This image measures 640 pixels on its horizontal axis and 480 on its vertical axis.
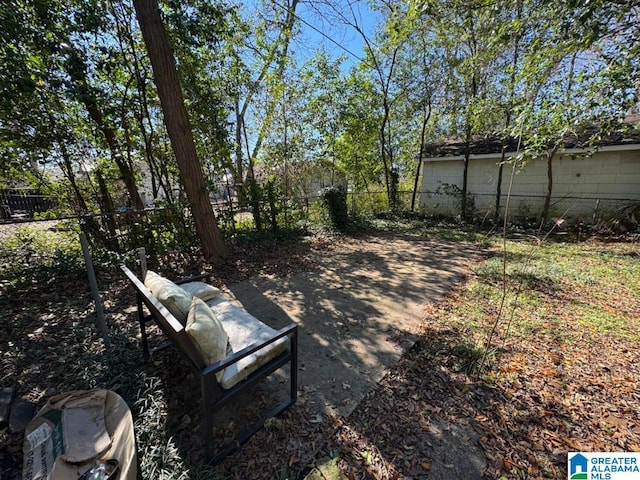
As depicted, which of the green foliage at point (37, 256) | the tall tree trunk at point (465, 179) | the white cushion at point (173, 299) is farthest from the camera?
the tall tree trunk at point (465, 179)

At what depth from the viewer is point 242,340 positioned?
6.51 ft

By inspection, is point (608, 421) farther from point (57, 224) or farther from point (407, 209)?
point (407, 209)

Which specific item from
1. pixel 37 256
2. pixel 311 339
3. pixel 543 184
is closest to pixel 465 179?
pixel 543 184

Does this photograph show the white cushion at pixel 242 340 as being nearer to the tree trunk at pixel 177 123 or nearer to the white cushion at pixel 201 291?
the white cushion at pixel 201 291

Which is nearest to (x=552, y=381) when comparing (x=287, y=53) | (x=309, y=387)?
(x=309, y=387)

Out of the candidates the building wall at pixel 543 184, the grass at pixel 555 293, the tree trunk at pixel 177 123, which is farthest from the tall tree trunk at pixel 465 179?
the tree trunk at pixel 177 123

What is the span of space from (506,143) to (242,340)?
37.8ft

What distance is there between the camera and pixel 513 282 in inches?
165

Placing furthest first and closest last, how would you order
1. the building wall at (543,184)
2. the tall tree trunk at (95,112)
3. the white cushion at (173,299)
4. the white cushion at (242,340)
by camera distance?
the building wall at (543,184)
the tall tree trunk at (95,112)
the white cushion at (173,299)
the white cushion at (242,340)

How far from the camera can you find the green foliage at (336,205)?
8.15 metres

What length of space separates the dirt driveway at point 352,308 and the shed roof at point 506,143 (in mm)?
5566

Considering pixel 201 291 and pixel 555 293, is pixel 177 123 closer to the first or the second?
pixel 201 291

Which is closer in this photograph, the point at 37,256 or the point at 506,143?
the point at 37,256

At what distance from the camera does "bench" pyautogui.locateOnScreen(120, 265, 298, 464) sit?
1427mm
